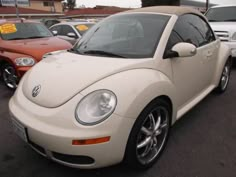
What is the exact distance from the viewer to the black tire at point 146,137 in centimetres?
227

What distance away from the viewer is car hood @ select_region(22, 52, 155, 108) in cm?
231

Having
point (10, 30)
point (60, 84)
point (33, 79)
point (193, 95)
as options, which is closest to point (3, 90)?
point (10, 30)

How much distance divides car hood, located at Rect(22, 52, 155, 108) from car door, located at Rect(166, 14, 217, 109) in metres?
0.49

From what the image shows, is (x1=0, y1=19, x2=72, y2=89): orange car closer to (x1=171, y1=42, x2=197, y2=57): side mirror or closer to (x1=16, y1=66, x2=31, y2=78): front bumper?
(x1=16, y1=66, x2=31, y2=78): front bumper

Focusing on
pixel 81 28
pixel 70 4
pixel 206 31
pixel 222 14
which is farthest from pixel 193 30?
pixel 70 4

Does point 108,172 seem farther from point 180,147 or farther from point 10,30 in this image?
point 10,30

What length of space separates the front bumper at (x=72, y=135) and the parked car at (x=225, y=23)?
17.8ft

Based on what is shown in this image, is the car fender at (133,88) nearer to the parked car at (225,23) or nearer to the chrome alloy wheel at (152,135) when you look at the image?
the chrome alloy wheel at (152,135)

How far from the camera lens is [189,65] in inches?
123

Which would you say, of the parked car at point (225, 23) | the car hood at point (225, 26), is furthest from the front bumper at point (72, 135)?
the car hood at point (225, 26)

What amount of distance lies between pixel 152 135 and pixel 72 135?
933 millimetres

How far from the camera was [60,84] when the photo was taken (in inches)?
94.8

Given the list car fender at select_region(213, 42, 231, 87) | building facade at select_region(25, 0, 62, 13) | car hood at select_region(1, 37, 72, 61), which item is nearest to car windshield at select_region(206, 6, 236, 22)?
car fender at select_region(213, 42, 231, 87)

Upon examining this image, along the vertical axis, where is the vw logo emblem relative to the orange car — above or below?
above
